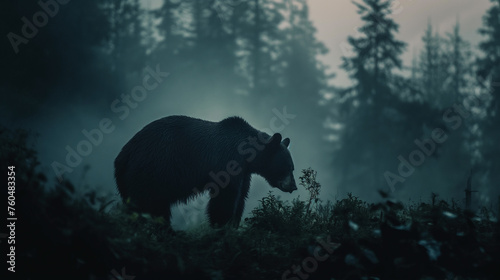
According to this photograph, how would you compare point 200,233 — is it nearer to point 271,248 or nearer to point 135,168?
point 271,248

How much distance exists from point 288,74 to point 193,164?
33929mm

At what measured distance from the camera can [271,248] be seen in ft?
16.5

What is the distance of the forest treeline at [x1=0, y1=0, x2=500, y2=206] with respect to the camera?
21.4 meters

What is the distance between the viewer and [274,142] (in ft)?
25.4

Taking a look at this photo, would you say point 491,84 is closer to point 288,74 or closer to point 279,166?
point 288,74

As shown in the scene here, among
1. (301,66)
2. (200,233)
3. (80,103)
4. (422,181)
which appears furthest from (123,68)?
(200,233)

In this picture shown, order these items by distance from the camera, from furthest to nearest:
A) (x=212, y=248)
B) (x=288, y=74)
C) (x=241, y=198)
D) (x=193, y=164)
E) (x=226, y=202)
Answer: (x=288, y=74), (x=241, y=198), (x=226, y=202), (x=193, y=164), (x=212, y=248)

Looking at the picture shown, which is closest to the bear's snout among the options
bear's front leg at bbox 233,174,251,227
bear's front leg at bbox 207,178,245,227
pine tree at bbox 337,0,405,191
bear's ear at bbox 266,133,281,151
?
bear's ear at bbox 266,133,281,151

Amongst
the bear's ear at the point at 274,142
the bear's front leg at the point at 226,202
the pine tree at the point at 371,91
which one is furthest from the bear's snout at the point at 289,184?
the pine tree at the point at 371,91

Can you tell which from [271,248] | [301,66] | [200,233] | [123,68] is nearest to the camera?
[271,248]

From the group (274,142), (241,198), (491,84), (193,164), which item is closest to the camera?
(193,164)

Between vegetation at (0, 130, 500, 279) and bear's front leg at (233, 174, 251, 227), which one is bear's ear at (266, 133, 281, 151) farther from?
vegetation at (0, 130, 500, 279)

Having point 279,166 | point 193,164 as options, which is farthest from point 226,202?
point 279,166

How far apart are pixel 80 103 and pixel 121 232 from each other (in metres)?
21.2
